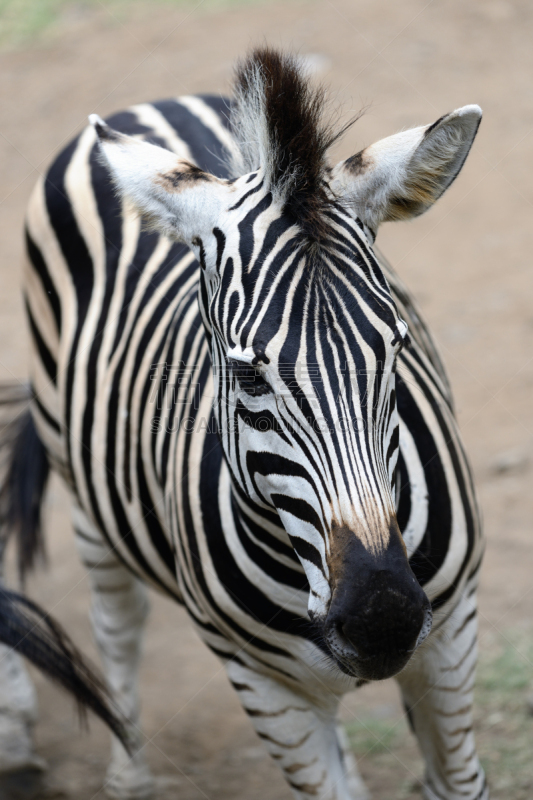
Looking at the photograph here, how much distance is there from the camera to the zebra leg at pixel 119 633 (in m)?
3.82

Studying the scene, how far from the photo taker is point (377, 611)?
1619 millimetres

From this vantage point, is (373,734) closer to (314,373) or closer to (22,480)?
(22,480)

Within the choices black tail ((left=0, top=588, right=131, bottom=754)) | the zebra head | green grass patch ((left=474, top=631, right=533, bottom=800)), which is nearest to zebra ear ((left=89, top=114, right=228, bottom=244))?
A: the zebra head

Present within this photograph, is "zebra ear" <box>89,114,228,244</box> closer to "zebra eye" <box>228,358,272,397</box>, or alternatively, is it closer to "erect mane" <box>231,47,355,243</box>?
"erect mane" <box>231,47,355,243</box>

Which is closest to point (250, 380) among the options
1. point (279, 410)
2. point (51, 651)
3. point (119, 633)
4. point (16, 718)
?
point (279, 410)

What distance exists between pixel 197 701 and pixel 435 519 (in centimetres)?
268

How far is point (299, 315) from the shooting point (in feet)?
5.79

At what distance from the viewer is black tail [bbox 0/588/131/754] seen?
106 inches

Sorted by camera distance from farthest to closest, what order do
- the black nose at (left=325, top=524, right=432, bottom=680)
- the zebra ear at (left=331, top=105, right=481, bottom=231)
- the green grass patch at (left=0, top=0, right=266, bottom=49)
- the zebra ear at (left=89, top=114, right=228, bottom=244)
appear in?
1. the green grass patch at (left=0, top=0, right=266, bottom=49)
2. the zebra ear at (left=89, top=114, right=228, bottom=244)
3. the zebra ear at (left=331, top=105, right=481, bottom=231)
4. the black nose at (left=325, top=524, right=432, bottom=680)

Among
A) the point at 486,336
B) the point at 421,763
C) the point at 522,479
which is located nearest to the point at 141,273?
the point at 421,763

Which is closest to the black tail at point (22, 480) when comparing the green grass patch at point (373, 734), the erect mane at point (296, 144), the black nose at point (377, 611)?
the green grass patch at point (373, 734)

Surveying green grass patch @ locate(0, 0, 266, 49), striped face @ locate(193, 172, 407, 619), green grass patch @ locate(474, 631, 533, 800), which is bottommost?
green grass patch @ locate(474, 631, 533, 800)

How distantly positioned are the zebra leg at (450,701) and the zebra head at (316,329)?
27.1 inches

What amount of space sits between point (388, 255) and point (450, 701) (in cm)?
596
